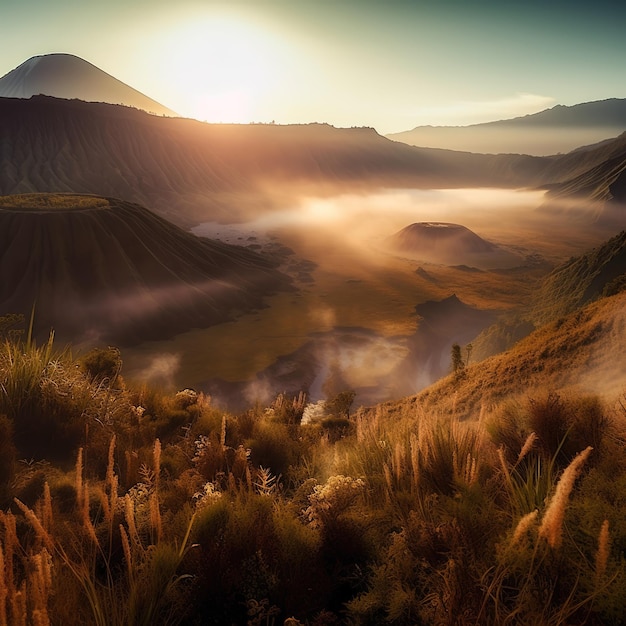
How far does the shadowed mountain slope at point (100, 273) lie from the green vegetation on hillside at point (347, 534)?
38.8 metres

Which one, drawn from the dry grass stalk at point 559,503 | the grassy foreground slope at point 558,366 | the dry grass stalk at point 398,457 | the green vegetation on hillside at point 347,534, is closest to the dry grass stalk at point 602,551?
the green vegetation on hillside at point 347,534

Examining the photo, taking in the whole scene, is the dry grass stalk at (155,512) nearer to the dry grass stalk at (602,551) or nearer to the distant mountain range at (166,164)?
the dry grass stalk at (602,551)

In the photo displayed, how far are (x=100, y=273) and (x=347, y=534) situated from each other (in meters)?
45.1

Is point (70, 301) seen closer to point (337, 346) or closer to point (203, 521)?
point (337, 346)

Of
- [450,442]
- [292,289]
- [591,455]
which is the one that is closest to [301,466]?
[450,442]

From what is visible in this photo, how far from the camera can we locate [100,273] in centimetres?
4316

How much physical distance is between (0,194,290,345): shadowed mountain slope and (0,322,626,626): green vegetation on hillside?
38806 millimetres

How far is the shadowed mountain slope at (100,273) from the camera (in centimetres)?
3972

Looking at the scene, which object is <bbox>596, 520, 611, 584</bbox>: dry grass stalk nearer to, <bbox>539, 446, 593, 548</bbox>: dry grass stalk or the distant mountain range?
<bbox>539, 446, 593, 548</bbox>: dry grass stalk

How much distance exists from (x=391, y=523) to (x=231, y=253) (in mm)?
61566

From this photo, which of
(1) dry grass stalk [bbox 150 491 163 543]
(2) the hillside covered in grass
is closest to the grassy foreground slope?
(2) the hillside covered in grass

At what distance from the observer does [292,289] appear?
63.5 m

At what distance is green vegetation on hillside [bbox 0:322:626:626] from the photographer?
2455 millimetres

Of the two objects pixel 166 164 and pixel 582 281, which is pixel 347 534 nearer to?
pixel 582 281
